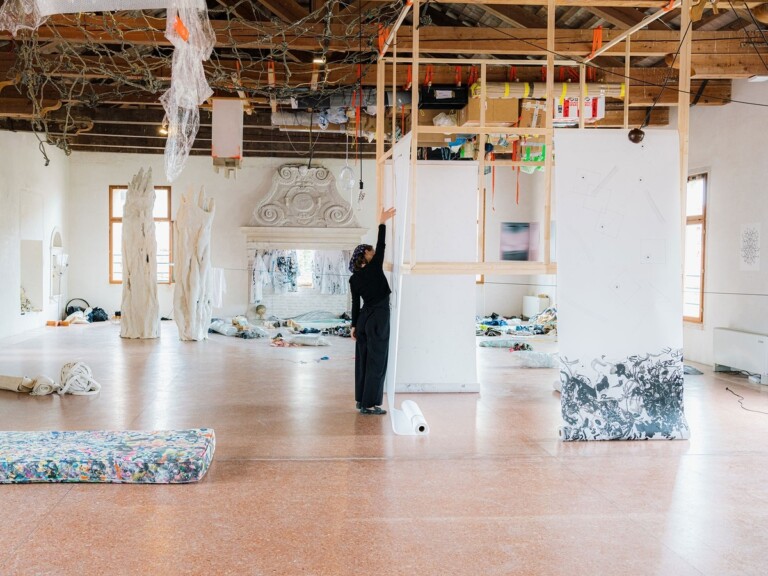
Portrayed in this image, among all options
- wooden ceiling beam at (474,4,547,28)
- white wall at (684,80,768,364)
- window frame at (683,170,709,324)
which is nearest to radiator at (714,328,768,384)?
white wall at (684,80,768,364)

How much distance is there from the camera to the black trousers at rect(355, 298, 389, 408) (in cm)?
669

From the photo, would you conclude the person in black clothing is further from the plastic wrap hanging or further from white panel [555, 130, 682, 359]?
the plastic wrap hanging

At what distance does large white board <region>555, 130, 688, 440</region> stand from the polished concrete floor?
0.38 meters

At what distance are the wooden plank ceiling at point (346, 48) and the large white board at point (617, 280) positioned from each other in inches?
41.7

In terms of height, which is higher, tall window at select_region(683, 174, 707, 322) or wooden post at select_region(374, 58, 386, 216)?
wooden post at select_region(374, 58, 386, 216)

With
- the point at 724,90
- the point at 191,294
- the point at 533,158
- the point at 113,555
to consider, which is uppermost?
the point at 724,90

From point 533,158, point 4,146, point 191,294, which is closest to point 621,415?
point 533,158

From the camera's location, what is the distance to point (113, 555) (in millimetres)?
3586

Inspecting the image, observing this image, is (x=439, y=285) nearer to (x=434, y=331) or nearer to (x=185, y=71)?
(x=434, y=331)

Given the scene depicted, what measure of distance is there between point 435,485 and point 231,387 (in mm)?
4021

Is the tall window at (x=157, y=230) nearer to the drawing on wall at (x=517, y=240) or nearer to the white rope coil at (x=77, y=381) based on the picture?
the drawing on wall at (x=517, y=240)

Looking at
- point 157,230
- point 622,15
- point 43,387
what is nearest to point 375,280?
point 43,387

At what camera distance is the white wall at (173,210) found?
661 inches

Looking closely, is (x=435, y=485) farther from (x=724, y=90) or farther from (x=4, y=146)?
(x=4, y=146)
